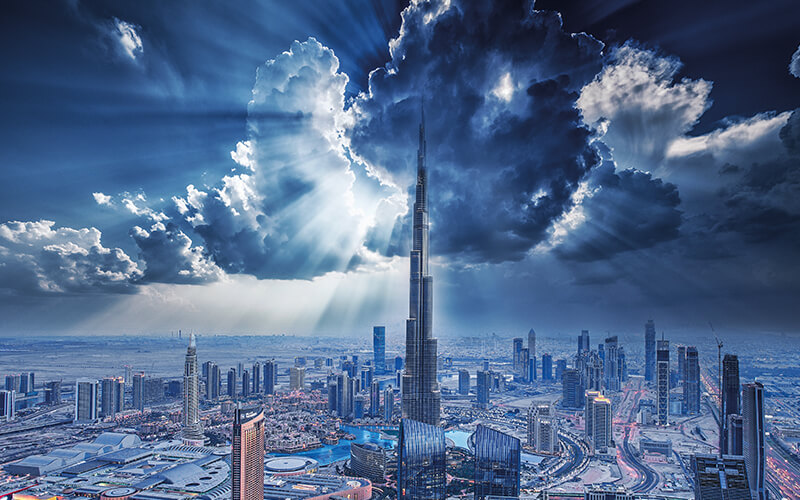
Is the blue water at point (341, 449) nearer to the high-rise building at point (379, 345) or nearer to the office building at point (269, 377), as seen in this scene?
the office building at point (269, 377)

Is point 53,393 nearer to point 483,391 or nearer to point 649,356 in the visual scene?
point 483,391

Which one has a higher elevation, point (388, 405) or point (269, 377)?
point (269, 377)

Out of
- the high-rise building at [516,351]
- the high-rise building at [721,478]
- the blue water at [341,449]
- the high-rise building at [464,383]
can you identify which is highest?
the high-rise building at [721,478]

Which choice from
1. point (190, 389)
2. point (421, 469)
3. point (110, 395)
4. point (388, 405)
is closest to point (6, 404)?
point (110, 395)

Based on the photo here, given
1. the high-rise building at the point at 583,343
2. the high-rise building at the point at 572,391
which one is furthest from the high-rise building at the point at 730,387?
the high-rise building at the point at 583,343

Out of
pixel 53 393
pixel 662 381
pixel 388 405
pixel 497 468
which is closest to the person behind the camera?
pixel 497 468

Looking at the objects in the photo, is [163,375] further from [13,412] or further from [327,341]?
[327,341]

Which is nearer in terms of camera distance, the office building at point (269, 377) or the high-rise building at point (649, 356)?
the high-rise building at point (649, 356)
